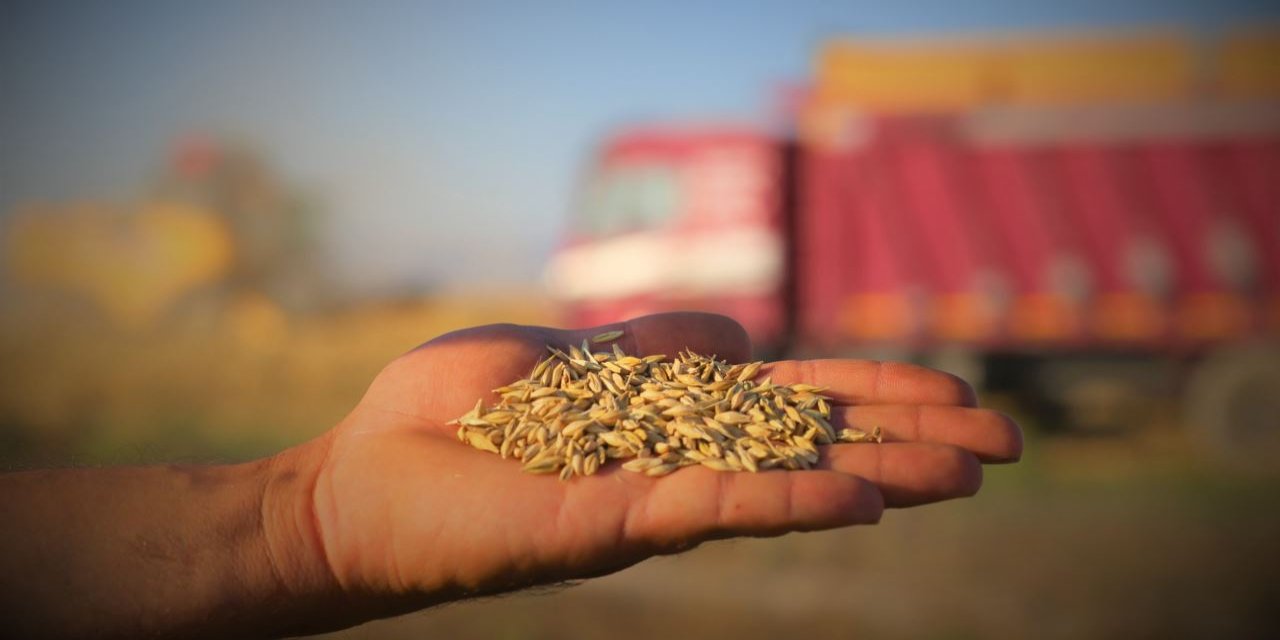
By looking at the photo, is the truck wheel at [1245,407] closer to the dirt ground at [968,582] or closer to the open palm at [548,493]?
the dirt ground at [968,582]

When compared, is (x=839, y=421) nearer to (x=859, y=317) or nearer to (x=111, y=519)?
(x=111, y=519)

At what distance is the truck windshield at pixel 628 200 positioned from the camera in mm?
9156

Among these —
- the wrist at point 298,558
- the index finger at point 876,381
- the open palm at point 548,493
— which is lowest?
the wrist at point 298,558

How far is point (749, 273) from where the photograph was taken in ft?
29.4

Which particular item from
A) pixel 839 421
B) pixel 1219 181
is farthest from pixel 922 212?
pixel 839 421

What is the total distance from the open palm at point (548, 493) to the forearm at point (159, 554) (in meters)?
0.11

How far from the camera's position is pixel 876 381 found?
2.96 m

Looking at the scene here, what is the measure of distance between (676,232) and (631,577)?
13.5ft

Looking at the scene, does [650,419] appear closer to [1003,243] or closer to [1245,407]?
[1003,243]

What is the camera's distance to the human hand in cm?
228

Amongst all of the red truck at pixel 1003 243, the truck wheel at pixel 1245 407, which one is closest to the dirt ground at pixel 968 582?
the truck wheel at pixel 1245 407

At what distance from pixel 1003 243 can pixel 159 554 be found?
7.83 metres

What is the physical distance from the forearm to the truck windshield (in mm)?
6669

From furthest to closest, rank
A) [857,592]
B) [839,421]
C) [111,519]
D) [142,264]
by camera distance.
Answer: [142,264], [857,592], [839,421], [111,519]
